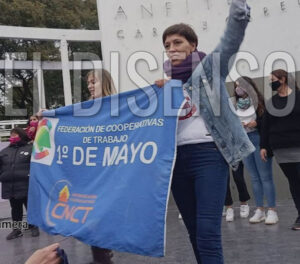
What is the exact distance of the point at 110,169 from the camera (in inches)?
120

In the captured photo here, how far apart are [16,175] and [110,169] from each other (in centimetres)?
332

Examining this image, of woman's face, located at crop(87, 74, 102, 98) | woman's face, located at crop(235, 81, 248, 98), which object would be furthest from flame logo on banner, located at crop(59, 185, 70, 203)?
woman's face, located at crop(235, 81, 248, 98)

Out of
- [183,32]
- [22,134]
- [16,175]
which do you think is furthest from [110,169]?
[22,134]

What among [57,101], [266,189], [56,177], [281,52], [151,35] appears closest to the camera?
[56,177]

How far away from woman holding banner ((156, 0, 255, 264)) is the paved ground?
1.20m

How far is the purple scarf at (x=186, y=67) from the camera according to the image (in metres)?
2.71

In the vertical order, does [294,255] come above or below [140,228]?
below

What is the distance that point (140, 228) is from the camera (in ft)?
8.80

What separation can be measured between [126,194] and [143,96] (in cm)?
68

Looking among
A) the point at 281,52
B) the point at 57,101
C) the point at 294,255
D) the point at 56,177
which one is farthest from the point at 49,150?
the point at 57,101

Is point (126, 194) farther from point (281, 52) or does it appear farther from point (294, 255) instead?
point (281, 52)

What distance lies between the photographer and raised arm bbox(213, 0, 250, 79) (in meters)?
2.36

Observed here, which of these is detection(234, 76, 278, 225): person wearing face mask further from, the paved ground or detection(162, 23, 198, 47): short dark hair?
detection(162, 23, 198, 47): short dark hair

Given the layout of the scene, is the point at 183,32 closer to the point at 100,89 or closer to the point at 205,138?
the point at 205,138
